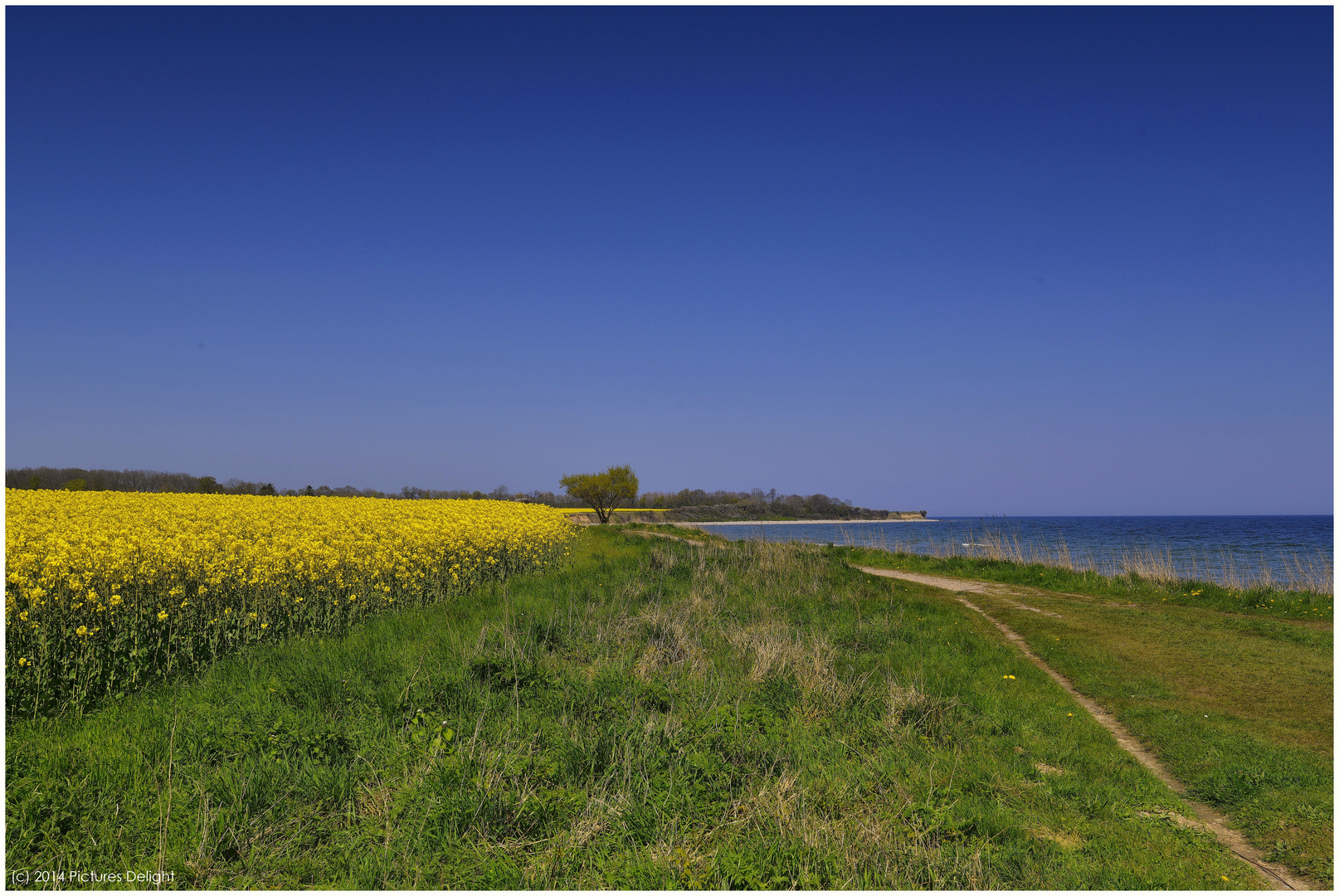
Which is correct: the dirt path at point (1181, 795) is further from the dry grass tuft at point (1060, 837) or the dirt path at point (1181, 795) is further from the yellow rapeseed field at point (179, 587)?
the yellow rapeseed field at point (179, 587)

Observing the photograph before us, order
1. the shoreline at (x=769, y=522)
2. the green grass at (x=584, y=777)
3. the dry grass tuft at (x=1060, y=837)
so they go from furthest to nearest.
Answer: the shoreline at (x=769, y=522), the dry grass tuft at (x=1060, y=837), the green grass at (x=584, y=777)

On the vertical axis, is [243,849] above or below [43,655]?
below

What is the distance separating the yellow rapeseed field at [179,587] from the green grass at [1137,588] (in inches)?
607

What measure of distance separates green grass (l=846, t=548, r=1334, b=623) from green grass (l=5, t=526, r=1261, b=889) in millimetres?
10523

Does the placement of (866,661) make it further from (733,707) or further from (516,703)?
(516,703)

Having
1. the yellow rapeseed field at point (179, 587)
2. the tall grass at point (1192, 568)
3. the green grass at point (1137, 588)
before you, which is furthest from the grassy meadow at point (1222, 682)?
the yellow rapeseed field at point (179, 587)

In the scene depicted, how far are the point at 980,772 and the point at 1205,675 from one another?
6.31m

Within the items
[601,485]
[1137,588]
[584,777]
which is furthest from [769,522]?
[584,777]

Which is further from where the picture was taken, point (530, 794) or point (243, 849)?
point (530, 794)

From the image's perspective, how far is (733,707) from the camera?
679cm

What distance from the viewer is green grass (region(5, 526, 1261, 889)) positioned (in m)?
4.35

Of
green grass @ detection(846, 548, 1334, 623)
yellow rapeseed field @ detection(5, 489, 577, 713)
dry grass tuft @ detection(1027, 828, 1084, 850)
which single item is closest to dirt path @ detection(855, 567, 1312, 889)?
dry grass tuft @ detection(1027, 828, 1084, 850)

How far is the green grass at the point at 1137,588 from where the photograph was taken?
1578cm

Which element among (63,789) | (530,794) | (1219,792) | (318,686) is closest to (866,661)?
(1219,792)
